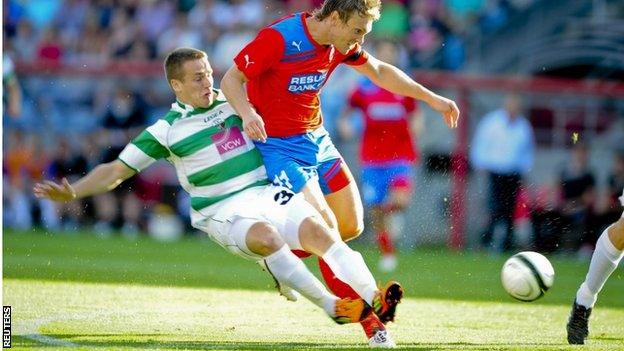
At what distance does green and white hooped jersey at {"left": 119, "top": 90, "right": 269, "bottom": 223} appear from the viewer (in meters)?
8.16

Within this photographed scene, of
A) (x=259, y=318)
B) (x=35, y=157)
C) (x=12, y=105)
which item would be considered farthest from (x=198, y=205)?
(x=35, y=157)

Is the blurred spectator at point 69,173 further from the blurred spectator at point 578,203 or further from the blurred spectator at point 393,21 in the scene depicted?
the blurred spectator at point 578,203

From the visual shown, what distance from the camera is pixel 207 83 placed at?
8328 mm

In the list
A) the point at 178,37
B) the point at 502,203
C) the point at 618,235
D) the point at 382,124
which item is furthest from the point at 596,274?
the point at 178,37

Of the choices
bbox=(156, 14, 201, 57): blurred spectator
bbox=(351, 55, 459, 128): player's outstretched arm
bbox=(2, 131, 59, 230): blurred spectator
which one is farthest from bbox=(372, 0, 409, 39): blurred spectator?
bbox=(351, 55, 459, 128): player's outstretched arm

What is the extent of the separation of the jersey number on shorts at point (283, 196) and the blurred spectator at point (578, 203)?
933 cm

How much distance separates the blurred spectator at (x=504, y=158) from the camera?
56.5ft

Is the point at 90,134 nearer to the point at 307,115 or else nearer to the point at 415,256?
the point at 415,256

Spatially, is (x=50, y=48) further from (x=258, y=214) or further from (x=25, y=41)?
(x=258, y=214)

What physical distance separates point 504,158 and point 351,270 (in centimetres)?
1013

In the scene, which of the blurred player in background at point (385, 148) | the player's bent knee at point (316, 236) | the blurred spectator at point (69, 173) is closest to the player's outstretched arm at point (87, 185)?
the player's bent knee at point (316, 236)

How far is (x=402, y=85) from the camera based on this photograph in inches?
353

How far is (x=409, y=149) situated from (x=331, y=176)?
279 inches

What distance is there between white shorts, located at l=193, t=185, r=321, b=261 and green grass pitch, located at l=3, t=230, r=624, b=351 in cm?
65
